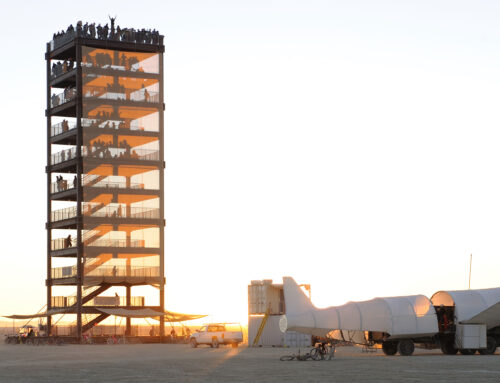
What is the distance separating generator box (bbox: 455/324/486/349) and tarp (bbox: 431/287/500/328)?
1.23ft

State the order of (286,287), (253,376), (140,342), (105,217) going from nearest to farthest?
(253,376)
(286,287)
(140,342)
(105,217)

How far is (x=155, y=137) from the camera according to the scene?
110 meters

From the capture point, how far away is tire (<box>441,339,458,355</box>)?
57.6 metres

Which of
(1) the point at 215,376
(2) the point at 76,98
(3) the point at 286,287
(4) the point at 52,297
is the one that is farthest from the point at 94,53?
(1) the point at 215,376

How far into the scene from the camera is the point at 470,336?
56.9 m

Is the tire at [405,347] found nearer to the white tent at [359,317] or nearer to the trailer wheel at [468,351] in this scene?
the white tent at [359,317]

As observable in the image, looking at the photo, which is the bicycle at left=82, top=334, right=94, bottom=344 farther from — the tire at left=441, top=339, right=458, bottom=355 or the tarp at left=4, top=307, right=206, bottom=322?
the tire at left=441, top=339, right=458, bottom=355

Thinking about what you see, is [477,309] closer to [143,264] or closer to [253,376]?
[253,376]

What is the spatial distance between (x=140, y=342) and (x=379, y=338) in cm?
4778

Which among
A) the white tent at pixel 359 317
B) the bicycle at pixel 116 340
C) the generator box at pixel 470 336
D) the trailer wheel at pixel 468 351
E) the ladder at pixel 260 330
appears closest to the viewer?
the white tent at pixel 359 317

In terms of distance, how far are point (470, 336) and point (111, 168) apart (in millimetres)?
58644

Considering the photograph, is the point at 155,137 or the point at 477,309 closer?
the point at 477,309

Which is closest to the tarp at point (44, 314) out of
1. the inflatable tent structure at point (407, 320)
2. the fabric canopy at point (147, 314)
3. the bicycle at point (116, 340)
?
the fabric canopy at point (147, 314)

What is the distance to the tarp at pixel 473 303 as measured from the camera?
189 feet
